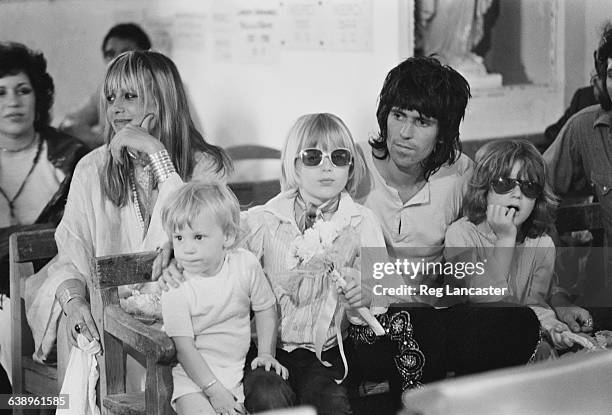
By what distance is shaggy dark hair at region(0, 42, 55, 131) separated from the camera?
3.67 meters

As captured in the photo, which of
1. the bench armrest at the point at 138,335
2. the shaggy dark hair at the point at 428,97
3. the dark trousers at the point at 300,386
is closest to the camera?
the bench armrest at the point at 138,335

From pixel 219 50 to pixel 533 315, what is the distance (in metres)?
1.43

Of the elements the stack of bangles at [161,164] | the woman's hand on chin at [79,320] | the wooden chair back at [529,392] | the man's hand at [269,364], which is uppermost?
the stack of bangles at [161,164]

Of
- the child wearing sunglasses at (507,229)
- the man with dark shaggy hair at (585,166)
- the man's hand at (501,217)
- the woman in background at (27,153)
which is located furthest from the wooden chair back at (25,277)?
the man with dark shaggy hair at (585,166)

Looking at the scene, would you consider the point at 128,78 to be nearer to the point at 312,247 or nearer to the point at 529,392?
the point at 312,247

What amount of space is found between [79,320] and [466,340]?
4.35 ft

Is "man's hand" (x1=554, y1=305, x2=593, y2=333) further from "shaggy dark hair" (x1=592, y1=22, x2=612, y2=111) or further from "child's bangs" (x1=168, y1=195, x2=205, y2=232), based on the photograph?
"child's bangs" (x1=168, y1=195, x2=205, y2=232)

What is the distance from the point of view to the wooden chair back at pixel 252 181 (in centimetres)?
364

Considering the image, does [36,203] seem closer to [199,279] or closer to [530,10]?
[199,279]

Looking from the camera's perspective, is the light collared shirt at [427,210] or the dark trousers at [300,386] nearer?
the dark trousers at [300,386]

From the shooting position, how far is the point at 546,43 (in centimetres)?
Result: 374

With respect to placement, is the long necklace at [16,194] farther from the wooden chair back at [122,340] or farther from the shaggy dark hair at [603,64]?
the shaggy dark hair at [603,64]

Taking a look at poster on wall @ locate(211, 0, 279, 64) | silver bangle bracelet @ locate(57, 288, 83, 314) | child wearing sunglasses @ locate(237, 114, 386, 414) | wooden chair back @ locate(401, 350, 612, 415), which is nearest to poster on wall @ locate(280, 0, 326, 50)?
poster on wall @ locate(211, 0, 279, 64)

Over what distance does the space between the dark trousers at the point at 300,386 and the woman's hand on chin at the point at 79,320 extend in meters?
0.53
